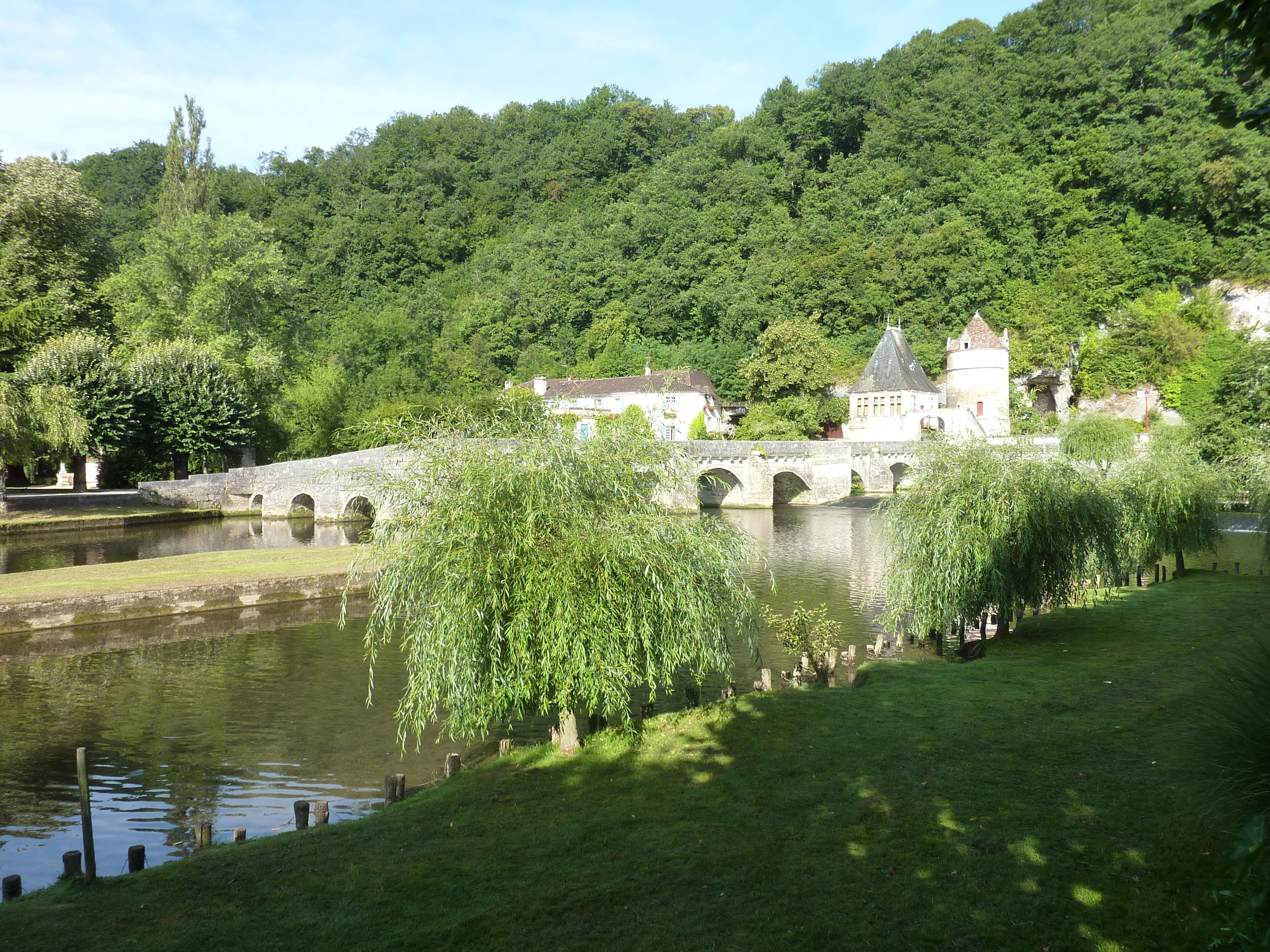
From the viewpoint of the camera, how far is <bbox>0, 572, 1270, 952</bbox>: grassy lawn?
5879 mm

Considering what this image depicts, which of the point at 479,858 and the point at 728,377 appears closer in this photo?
the point at 479,858

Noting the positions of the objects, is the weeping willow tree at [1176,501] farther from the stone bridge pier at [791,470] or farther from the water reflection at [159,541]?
the water reflection at [159,541]

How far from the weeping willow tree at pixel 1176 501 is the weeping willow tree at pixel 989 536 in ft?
20.3

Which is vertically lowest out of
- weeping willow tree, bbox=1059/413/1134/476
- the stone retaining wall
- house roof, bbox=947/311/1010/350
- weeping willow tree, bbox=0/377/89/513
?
the stone retaining wall

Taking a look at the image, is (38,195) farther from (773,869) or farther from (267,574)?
(773,869)

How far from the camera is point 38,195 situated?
38.3m

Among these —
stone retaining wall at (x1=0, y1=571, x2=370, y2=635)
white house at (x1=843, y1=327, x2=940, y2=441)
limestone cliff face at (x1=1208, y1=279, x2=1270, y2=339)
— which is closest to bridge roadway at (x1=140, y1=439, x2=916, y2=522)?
white house at (x1=843, y1=327, x2=940, y2=441)

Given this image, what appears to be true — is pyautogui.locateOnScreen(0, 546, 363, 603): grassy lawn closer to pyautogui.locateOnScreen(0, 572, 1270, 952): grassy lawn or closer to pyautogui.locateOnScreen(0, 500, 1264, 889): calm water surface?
pyautogui.locateOnScreen(0, 500, 1264, 889): calm water surface

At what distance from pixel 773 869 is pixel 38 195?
44.2 m

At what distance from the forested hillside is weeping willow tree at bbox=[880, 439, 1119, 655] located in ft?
114

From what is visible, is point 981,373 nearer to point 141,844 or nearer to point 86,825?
point 141,844

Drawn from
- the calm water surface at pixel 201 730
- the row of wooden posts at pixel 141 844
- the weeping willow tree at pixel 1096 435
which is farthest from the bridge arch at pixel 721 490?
the row of wooden posts at pixel 141 844

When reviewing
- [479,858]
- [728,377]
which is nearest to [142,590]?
[479,858]

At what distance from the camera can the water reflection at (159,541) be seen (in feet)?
89.5
